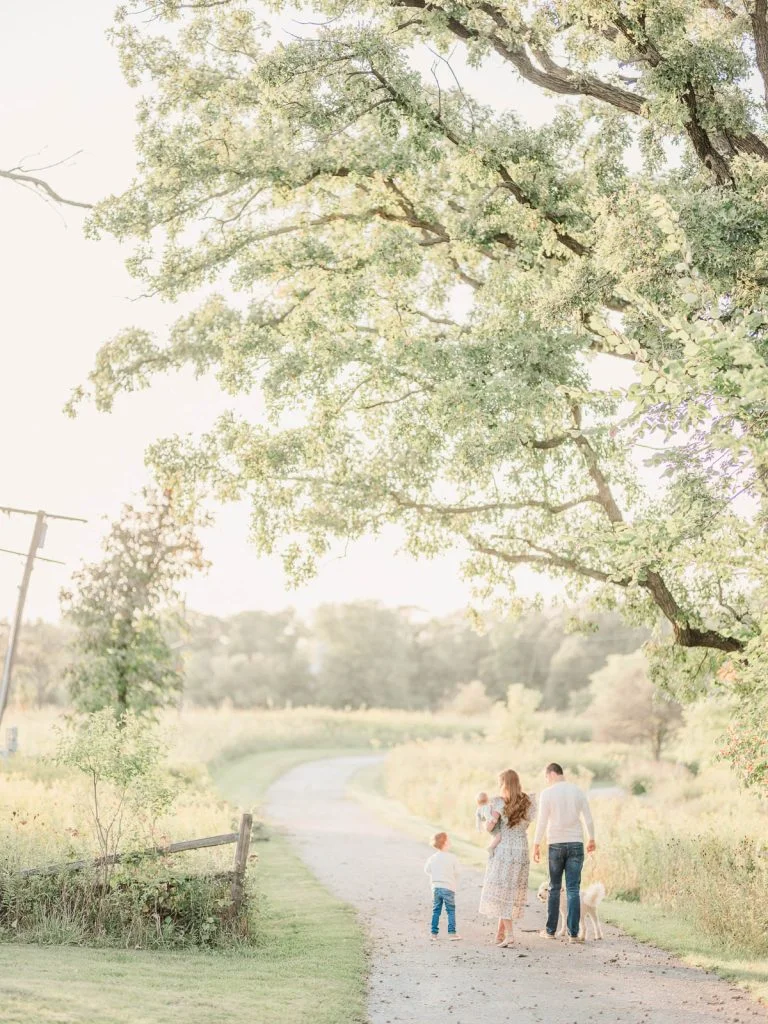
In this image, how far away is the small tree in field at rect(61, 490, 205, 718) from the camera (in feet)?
74.5

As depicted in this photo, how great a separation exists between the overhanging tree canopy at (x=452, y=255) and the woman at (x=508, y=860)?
2.89 m

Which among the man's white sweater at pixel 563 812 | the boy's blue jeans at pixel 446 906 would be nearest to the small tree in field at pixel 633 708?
the man's white sweater at pixel 563 812

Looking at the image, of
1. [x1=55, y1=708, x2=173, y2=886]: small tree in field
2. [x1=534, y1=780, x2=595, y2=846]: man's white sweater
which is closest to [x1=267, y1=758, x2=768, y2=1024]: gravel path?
[x1=534, y1=780, x2=595, y2=846]: man's white sweater

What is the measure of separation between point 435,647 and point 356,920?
84402 millimetres

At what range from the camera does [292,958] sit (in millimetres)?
10391

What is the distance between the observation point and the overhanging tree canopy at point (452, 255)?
479 inches

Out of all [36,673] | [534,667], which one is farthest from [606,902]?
[534,667]

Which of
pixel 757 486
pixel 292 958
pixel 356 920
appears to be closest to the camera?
pixel 757 486

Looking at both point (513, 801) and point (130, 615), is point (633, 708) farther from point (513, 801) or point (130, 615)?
point (513, 801)

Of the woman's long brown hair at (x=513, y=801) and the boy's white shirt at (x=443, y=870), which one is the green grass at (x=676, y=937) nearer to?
the woman's long brown hair at (x=513, y=801)

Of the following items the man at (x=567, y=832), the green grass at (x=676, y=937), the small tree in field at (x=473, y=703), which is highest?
the small tree in field at (x=473, y=703)

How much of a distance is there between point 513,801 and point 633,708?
3947 cm

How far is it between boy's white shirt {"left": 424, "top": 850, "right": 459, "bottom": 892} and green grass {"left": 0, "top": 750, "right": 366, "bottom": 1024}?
1114 millimetres

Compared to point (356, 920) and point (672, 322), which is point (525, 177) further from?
point (356, 920)
